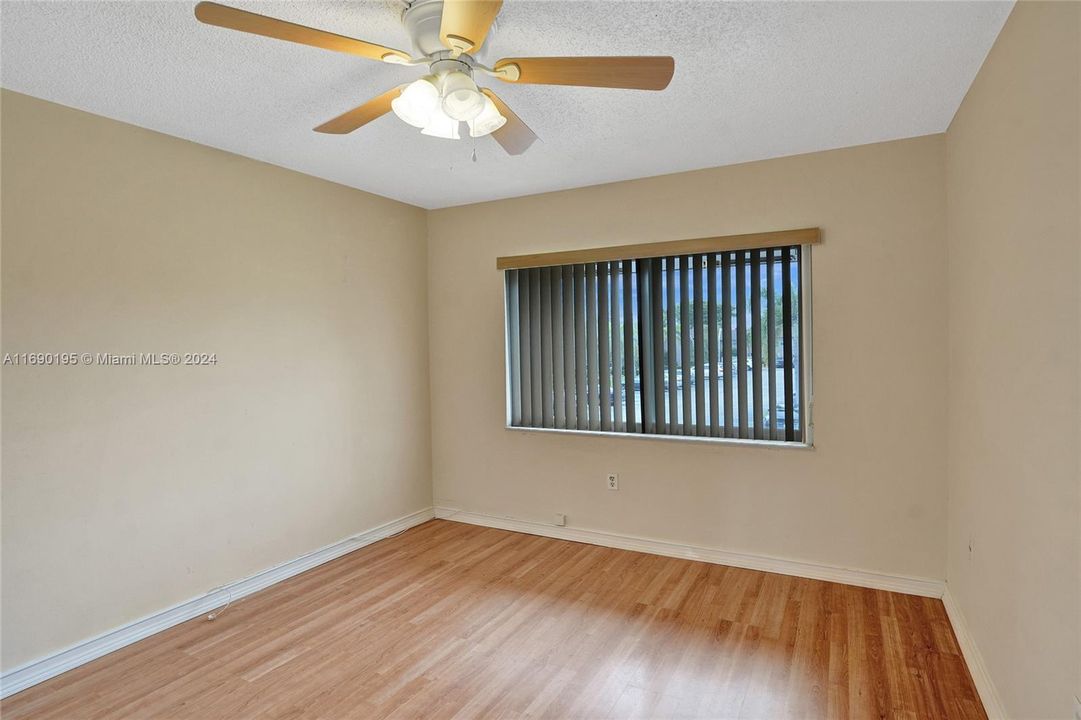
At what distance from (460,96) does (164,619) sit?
2.92 m

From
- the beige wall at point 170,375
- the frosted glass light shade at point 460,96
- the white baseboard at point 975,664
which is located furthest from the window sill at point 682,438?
the frosted glass light shade at point 460,96

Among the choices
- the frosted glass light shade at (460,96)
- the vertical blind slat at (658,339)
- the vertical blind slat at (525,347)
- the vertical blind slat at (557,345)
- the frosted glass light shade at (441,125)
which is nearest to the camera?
the frosted glass light shade at (460,96)

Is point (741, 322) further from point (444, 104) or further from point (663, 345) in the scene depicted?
point (444, 104)

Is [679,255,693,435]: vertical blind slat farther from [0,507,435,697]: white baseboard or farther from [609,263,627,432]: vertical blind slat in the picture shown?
[0,507,435,697]: white baseboard

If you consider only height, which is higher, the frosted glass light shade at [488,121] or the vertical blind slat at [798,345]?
the frosted glass light shade at [488,121]

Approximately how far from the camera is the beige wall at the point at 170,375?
2.43 m

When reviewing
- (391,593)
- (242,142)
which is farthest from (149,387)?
(391,593)

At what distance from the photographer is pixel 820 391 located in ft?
10.8

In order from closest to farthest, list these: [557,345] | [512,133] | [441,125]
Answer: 1. [441,125]
2. [512,133]
3. [557,345]

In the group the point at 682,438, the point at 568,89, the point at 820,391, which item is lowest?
the point at 682,438

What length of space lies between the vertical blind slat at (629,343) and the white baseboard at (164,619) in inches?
79.8

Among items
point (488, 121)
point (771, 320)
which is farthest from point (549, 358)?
point (488, 121)

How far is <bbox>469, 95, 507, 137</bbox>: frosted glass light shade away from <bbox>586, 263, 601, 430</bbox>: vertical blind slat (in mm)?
1928

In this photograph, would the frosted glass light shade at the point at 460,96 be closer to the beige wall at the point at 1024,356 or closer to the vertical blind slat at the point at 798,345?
the beige wall at the point at 1024,356
